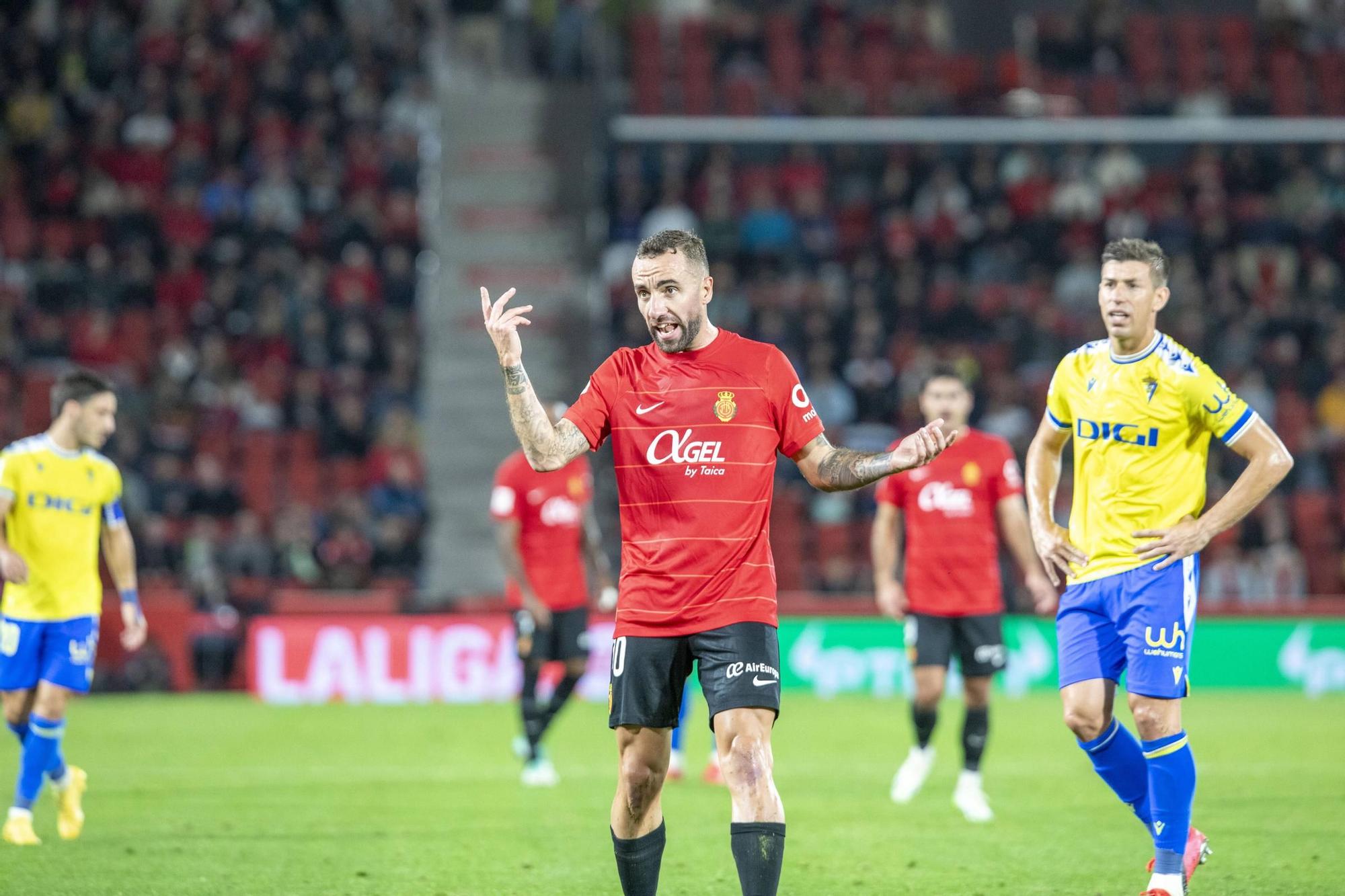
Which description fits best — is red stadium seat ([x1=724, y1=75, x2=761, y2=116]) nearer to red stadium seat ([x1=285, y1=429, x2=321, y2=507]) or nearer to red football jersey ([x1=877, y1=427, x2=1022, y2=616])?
red stadium seat ([x1=285, y1=429, x2=321, y2=507])

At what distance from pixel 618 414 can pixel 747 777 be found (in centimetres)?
139

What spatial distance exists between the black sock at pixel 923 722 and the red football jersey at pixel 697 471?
4.69 meters

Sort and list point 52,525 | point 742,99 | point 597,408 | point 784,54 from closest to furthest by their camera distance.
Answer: point 597,408 < point 52,525 < point 742,99 < point 784,54

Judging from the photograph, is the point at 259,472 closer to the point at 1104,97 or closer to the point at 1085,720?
the point at 1104,97

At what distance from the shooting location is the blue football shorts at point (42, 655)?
9.18m

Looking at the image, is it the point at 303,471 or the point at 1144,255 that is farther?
the point at 303,471

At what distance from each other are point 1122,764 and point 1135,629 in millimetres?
744

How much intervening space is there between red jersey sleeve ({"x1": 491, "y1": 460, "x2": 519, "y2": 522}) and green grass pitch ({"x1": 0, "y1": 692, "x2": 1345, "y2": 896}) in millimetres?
1887

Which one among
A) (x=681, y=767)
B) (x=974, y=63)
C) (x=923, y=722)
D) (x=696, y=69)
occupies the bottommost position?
(x=681, y=767)

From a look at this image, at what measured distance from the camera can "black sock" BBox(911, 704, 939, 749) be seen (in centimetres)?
1039

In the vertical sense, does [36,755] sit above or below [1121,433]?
below

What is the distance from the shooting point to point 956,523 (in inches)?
408

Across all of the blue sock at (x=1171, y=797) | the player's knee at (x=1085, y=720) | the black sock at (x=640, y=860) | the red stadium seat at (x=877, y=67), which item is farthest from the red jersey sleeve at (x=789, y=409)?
the red stadium seat at (x=877, y=67)

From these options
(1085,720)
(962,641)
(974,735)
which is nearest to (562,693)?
(962,641)
